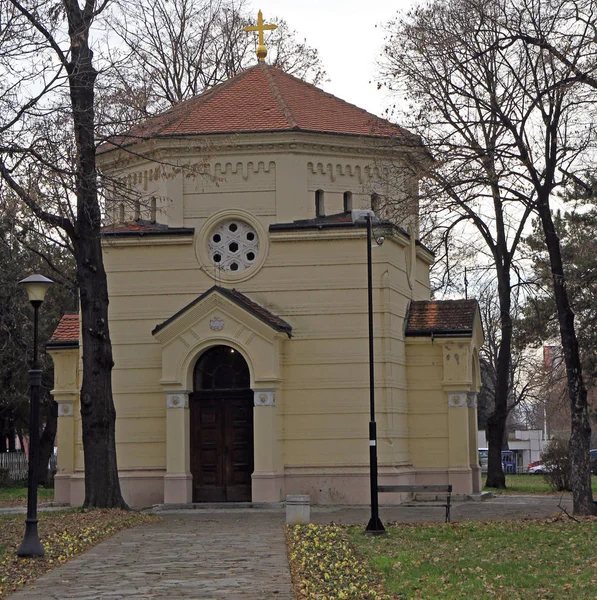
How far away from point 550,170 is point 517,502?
969 cm

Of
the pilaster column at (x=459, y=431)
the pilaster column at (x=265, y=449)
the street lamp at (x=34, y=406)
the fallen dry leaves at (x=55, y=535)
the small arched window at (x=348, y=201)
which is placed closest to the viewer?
the fallen dry leaves at (x=55, y=535)

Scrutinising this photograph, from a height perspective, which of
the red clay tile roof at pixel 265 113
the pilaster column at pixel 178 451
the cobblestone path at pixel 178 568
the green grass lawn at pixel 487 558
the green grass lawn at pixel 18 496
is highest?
the red clay tile roof at pixel 265 113

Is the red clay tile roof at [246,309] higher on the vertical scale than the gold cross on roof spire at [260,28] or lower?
lower

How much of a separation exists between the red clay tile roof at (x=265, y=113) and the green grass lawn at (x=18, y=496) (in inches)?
442

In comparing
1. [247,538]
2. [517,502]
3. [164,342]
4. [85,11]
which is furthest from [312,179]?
[247,538]

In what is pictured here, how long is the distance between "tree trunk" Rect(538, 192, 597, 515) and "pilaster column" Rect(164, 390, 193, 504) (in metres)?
9.31

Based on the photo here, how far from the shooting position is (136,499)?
27047 mm

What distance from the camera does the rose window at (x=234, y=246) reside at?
27781mm

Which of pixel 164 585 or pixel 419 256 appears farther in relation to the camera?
pixel 419 256

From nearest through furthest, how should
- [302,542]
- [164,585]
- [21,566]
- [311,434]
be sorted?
[164,585], [21,566], [302,542], [311,434]

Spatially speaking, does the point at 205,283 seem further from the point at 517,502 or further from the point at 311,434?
the point at 517,502

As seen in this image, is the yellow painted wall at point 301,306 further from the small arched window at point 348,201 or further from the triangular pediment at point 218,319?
the triangular pediment at point 218,319

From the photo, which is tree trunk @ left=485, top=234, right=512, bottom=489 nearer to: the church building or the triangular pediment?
the church building

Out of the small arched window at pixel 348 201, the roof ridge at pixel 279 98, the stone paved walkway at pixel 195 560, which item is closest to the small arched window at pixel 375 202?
the small arched window at pixel 348 201
